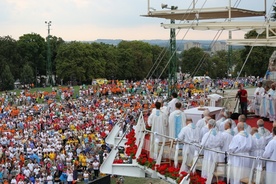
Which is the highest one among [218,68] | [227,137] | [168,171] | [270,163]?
[218,68]

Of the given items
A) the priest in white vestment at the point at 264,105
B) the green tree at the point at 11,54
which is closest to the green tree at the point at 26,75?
the green tree at the point at 11,54

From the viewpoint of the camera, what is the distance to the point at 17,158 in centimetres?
2969

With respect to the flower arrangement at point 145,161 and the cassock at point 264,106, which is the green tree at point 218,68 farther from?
the flower arrangement at point 145,161

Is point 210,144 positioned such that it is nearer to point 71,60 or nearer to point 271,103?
point 271,103

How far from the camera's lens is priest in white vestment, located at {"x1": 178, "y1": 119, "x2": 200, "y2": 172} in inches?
497

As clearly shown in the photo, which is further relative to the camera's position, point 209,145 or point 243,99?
point 243,99

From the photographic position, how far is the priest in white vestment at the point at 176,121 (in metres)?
14.8

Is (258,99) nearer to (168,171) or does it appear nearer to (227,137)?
(168,171)

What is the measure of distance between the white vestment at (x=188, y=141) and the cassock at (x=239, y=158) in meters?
1.43

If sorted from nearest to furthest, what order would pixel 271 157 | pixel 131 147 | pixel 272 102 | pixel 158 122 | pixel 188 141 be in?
1. pixel 271 157
2. pixel 188 141
3. pixel 158 122
4. pixel 131 147
5. pixel 272 102

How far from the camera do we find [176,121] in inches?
588

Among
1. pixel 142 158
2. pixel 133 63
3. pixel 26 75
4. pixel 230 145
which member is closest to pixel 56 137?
pixel 142 158

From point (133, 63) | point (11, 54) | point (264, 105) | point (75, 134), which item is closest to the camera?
point (264, 105)

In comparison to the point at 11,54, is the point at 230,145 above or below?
below
